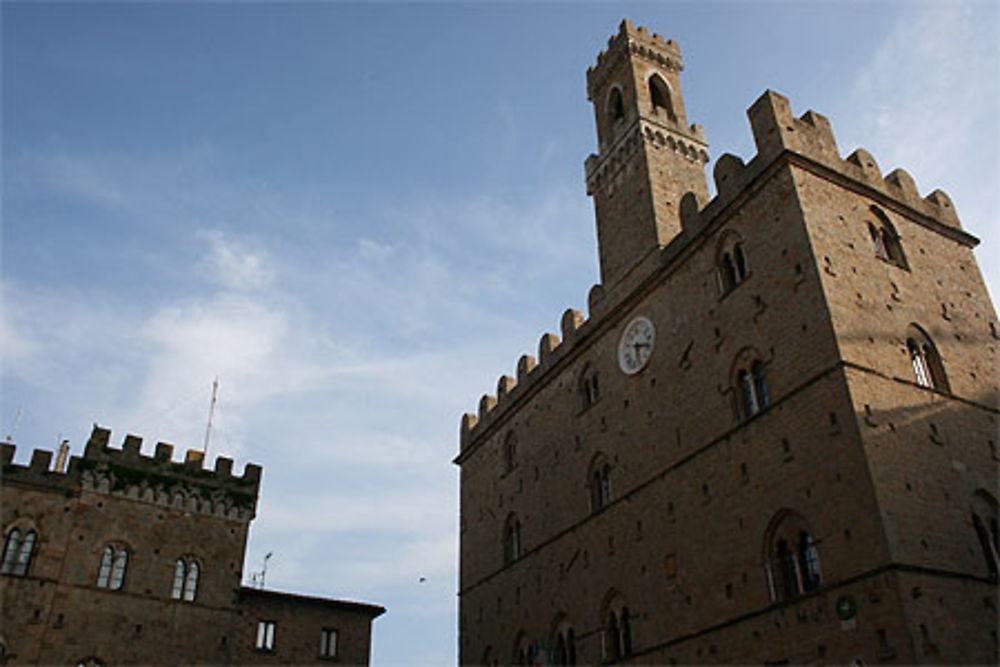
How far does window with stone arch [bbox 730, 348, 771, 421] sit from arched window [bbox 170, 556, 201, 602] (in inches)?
611

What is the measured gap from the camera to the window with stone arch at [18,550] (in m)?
20.5

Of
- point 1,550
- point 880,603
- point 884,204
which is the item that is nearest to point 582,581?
point 880,603

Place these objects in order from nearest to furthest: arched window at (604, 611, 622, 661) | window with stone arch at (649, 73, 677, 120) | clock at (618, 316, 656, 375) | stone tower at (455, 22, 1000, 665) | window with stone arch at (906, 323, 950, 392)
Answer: stone tower at (455, 22, 1000, 665)
window with stone arch at (906, 323, 950, 392)
arched window at (604, 611, 622, 661)
clock at (618, 316, 656, 375)
window with stone arch at (649, 73, 677, 120)

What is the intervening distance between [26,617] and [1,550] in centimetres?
180

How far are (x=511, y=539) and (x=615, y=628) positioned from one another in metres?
6.31

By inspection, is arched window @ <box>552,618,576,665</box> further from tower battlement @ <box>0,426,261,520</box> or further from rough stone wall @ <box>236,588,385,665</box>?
tower battlement @ <box>0,426,261,520</box>

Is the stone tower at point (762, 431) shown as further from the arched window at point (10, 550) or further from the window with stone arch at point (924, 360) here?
the arched window at point (10, 550)

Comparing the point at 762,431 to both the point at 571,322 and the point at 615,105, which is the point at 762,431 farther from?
the point at 615,105

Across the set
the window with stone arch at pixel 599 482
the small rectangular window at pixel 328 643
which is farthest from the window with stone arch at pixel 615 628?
A: the small rectangular window at pixel 328 643

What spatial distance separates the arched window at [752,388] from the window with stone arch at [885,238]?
3826 mm

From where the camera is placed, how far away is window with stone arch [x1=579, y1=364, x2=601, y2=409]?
2225 centimetres

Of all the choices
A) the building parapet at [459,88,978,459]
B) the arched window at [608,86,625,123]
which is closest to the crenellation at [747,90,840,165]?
the building parapet at [459,88,978,459]

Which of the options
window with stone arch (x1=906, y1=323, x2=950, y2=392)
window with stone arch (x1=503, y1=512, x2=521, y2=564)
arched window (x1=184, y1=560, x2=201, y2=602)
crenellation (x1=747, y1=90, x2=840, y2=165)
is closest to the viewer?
window with stone arch (x1=906, y1=323, x2=950, y2=392)

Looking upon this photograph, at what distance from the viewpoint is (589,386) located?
22.7 meters
